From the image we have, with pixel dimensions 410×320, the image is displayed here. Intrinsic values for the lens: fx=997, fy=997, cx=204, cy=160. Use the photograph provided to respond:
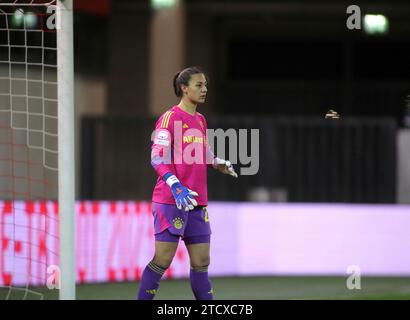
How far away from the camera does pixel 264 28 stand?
1495cm

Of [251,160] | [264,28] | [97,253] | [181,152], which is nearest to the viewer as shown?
[181,152]

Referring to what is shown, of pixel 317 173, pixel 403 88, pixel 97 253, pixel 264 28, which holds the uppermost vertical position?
pixel 264 28

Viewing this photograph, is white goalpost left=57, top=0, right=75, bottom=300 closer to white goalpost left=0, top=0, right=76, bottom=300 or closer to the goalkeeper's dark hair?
white goalpost left=0, top=0, right=76, bottom=300

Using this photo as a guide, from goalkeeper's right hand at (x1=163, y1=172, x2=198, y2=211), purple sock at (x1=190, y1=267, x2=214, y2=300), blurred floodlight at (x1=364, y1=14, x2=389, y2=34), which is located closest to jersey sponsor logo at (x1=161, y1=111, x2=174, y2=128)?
goalkeeper's right hand at (x1=163, y1=172, x2=198, y2=211)

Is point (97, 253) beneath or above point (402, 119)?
beneath

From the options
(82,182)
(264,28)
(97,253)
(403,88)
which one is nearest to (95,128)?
(82,182)

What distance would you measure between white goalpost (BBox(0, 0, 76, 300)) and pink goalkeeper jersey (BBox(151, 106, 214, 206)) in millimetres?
699

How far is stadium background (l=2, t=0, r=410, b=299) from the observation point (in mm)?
10789

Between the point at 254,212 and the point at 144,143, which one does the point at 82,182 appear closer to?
the point at 144,143

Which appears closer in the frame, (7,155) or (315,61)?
(7,155)

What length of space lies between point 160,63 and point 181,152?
7.75m

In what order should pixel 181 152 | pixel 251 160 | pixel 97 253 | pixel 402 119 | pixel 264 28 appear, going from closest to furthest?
pixel 181 152 → pixel 97 253 → pixel 251 160 → pixel 402 119 → pixel 264 28

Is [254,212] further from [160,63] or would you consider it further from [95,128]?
[160,63]

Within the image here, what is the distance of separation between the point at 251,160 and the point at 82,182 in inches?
81.8
